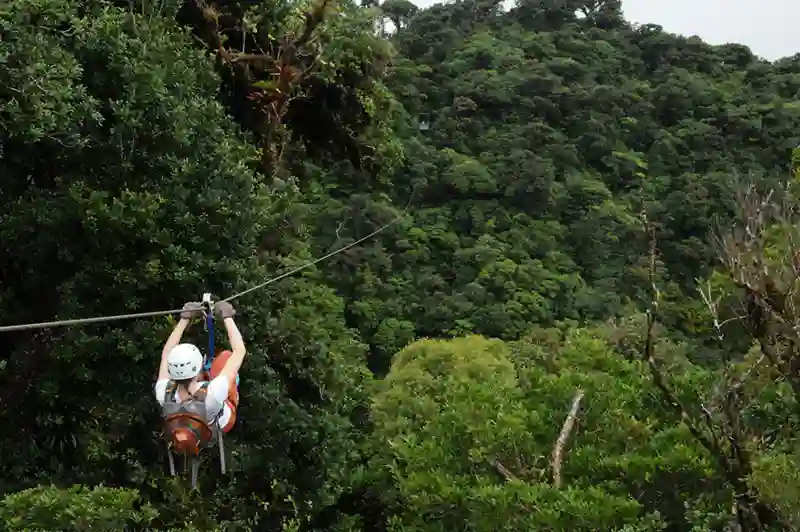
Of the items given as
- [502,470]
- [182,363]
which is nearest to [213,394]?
[182,363]

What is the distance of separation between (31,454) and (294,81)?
14.0ft

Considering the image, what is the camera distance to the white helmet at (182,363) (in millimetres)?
3953

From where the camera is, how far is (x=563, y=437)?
7.80 metres

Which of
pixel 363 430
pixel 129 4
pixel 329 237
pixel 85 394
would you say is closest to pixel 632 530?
pixel 363 430

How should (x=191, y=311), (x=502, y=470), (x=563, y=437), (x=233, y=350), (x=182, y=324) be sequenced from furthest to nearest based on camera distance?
(x=502, y=470)
(x=563, y=437)
(x=233, y=350)
(x=182, y=324)
(x=191, y=311)

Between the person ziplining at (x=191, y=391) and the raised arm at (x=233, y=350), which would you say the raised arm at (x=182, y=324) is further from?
the raised arm at (x=233, y=350)

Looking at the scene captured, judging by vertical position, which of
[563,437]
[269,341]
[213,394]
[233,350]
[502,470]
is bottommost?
[502,470]

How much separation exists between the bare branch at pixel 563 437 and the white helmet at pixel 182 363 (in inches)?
182

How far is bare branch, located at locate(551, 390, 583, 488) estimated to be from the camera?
7.73 m

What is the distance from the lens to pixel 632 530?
636 cm

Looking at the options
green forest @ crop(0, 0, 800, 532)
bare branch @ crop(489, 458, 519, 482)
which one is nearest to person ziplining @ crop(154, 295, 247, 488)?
green forest @ crop(0, 0, 800, 532)

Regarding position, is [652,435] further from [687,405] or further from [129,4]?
[129,4]

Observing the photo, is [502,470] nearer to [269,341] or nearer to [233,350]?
[269,341]

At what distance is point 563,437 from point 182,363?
4782 mm
